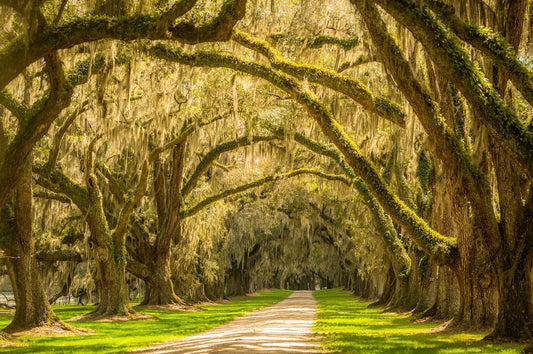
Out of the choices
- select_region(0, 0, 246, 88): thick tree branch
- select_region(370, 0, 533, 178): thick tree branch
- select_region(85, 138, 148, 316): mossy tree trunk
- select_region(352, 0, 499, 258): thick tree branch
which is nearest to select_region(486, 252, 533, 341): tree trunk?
select_region(352, 0, 499, 258): thick tree branch

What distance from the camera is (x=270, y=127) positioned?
58.9ft

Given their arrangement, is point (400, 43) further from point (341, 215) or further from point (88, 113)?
point (341, 215)

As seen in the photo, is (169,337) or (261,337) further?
(169,337)

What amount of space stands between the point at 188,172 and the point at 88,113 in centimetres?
938

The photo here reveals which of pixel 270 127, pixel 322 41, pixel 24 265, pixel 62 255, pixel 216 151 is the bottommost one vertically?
pixel 24 265

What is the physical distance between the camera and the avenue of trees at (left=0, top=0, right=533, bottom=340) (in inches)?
297

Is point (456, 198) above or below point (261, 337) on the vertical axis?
above

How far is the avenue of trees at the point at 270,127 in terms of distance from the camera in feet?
24.8

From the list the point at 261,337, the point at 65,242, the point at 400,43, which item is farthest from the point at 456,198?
the point at 65,242

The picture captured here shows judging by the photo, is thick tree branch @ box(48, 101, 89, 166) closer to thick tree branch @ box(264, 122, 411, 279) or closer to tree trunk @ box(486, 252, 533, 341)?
thick tree branch @ box(264, 122, 411, 279)

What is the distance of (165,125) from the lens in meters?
15.4

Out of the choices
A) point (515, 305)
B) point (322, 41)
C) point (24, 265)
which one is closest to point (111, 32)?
point (24, 265)

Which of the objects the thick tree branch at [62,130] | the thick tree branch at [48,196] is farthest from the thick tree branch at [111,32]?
the thick tree branch at [48,196]

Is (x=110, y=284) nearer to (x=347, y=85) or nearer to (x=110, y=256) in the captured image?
(x=110, y=256)
